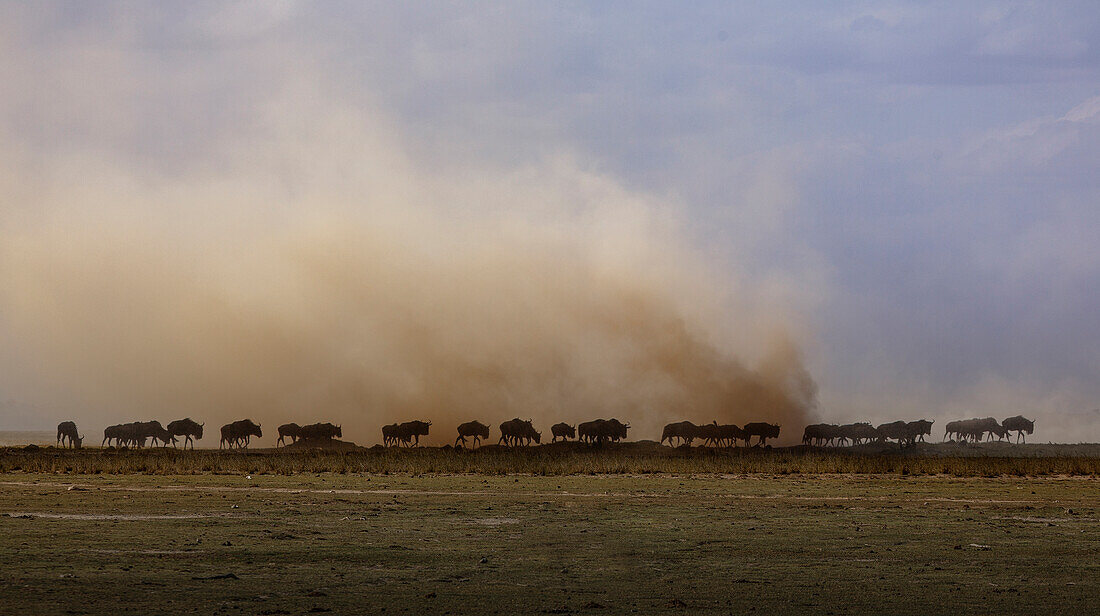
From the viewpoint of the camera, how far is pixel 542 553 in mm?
22656

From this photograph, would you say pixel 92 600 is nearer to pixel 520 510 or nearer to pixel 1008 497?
pixel 520 510

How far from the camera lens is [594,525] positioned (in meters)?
28.7

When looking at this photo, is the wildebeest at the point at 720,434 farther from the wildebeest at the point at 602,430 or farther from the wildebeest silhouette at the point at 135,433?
the wildebeest silhouette at the point at 135,433

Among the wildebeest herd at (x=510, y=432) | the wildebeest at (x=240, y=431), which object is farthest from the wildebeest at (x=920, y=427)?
the wildebeest at (x=240, y=431)

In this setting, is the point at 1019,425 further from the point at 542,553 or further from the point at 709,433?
the point at 542,553

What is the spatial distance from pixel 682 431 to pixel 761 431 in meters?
7.60

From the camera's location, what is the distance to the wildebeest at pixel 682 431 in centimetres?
11412

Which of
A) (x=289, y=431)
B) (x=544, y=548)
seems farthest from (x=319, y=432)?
(x=544, y=548)

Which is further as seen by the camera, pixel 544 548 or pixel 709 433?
pixel 709 433

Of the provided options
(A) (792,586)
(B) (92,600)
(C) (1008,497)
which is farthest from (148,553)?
(C) (1008,497)

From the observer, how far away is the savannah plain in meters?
16.9

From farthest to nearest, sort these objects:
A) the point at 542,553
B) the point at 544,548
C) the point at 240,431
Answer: the point at 240,431 < the point at 544,548 < the point at 542,553

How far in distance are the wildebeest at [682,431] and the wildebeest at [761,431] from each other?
473 centimetres

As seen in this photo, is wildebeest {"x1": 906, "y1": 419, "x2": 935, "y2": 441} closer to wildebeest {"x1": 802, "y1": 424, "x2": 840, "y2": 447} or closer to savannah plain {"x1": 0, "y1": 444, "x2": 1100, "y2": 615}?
wildebeest {"x1": 802, "y1": 424, "x2": 840, "y2": 447}
